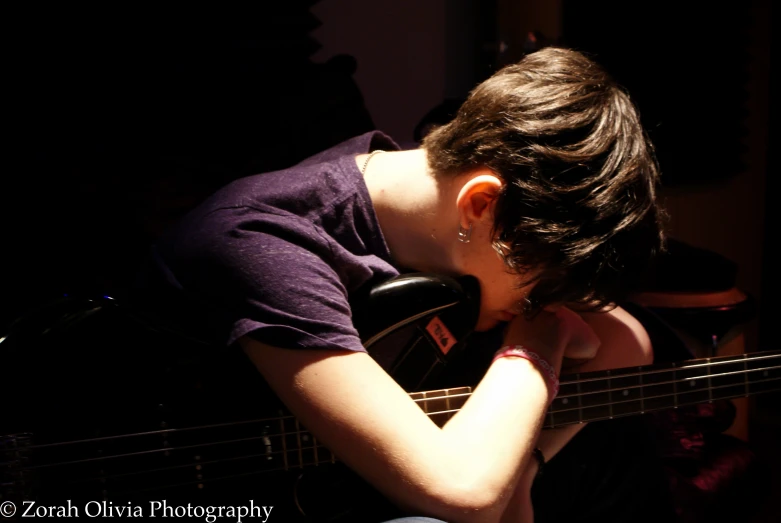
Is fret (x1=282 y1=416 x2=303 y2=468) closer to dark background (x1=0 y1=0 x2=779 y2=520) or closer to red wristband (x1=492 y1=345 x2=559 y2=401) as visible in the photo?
red wristband (x1=492 y1=345 x2=559 y2=401)

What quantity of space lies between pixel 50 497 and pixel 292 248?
17.0 inches

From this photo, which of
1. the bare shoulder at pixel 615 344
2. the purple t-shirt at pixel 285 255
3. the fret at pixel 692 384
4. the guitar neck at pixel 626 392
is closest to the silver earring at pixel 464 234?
the purple t-shirt at pixel 285 255

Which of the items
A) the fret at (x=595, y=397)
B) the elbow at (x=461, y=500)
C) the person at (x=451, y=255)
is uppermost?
the person at (x=451, y=255)

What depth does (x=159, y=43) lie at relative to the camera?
130 centimetres

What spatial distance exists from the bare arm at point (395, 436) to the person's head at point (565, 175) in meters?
0.22

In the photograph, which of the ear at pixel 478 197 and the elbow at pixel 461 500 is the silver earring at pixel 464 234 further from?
the elbow at pixel 461 500

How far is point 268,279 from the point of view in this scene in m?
0.85

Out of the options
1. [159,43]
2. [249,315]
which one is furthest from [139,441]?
[159,43]

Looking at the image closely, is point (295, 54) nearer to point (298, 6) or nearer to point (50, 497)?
point (298, 6)

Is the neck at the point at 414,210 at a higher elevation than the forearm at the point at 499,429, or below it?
higher

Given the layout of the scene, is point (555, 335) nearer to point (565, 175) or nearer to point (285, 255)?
point (565, 175)

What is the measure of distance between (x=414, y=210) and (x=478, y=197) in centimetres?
10

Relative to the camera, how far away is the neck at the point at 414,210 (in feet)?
3.24

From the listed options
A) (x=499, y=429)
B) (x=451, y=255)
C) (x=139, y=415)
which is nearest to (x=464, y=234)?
(x=451, y=255)
